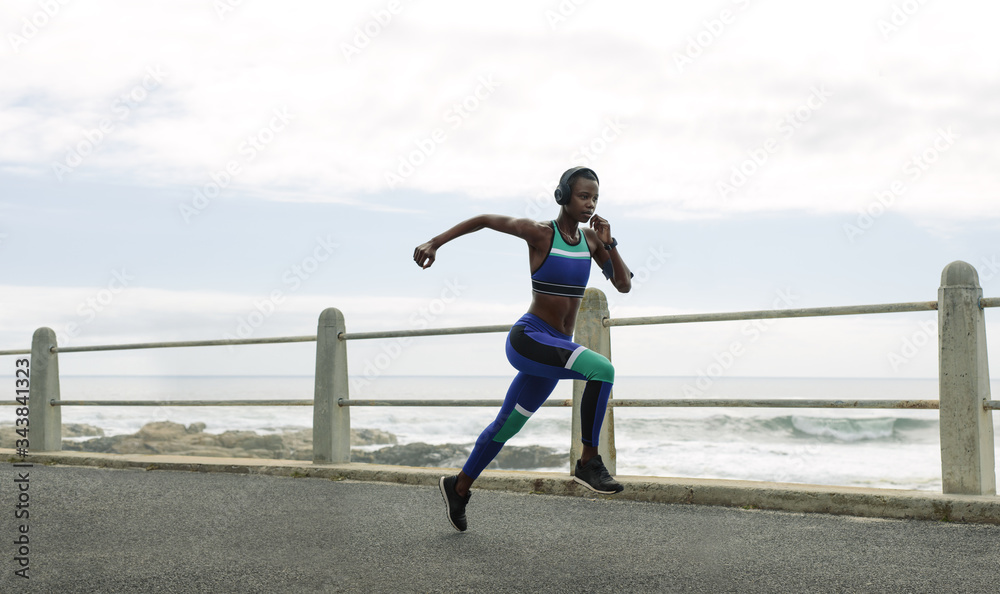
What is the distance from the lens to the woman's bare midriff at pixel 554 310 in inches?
174

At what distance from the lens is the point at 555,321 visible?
14.5ft

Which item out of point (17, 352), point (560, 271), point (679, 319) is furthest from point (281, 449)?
point (560, 271)

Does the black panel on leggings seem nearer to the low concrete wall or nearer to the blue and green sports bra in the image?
the blue and green sports bra

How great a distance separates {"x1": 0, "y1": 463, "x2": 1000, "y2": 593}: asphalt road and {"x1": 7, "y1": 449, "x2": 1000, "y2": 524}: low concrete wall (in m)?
Answer: 0.13

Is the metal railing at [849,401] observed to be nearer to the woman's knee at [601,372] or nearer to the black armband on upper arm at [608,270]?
the black armband on upper arm at [608,270]

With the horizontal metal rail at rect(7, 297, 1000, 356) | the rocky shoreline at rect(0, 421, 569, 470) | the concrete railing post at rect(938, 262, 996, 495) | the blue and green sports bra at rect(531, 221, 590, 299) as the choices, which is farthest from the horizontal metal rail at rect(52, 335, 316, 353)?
the rocky shoreline at rect(0, 421, 569, 470)

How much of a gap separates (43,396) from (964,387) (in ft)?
29.0

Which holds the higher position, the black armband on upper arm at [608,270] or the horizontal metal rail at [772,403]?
the black armband on upper arm at [608,270]

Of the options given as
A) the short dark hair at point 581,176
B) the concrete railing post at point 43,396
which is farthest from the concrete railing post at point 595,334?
the concrete railing post at point 43,396

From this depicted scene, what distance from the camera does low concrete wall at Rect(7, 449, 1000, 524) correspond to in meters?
4.95

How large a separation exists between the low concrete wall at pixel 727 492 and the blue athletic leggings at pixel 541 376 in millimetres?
1260

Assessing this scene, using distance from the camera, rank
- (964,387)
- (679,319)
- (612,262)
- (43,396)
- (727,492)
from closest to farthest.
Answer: (612,262), (964,387), (727,492), (679,319), (43,396)

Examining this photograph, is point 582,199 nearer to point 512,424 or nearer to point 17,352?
point 512,424

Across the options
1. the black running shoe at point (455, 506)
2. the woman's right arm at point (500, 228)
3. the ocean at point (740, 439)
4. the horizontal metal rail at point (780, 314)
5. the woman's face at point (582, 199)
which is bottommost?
the ocean at point (740, 439)
